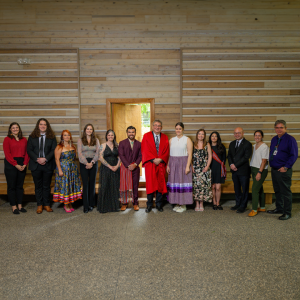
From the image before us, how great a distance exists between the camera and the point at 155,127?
4457 millimetres

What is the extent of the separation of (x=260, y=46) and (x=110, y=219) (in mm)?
4727

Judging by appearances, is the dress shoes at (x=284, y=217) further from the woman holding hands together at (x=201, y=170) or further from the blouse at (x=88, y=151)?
the blouse at (x=88, y=151)

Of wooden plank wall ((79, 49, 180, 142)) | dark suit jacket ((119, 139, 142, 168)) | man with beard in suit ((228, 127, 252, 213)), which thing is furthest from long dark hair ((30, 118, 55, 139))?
man with beard in suit ((228, 127, 252, 213))

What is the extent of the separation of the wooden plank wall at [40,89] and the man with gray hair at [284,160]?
3.94 m

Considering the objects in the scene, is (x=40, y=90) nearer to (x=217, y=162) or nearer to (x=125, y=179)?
(x=125, y=179)

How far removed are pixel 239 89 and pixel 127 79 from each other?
2.45 m

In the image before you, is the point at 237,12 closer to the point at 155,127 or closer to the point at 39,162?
the point at 155,127

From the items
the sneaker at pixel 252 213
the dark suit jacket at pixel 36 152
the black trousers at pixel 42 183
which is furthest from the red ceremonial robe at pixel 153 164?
the black trousers at pixel 42 183

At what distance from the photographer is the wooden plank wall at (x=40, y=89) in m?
5.29

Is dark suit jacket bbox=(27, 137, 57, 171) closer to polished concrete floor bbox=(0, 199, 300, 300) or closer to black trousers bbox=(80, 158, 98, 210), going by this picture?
black trousers bbox=(80, 158, 98, 210)

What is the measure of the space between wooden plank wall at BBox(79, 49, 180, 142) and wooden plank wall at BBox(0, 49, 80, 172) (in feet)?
0.72

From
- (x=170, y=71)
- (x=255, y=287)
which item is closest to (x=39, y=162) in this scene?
(x=170, y=71)

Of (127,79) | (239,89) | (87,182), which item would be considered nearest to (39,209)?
(87,182)

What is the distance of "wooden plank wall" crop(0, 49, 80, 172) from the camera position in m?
5.29
